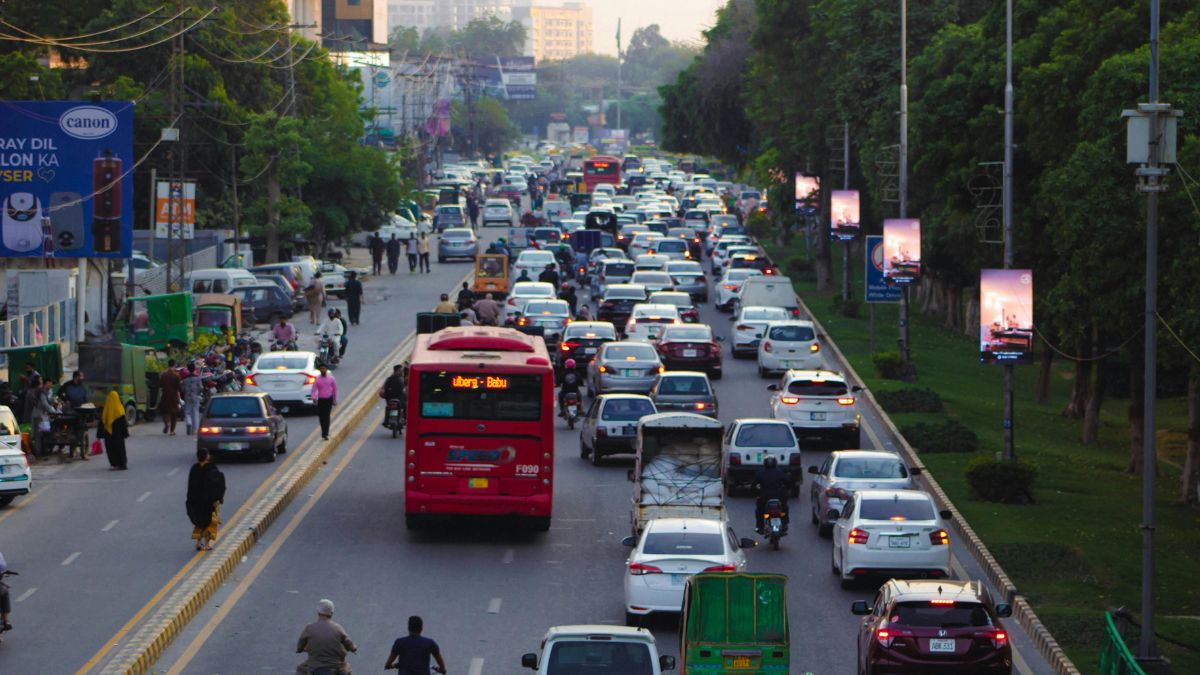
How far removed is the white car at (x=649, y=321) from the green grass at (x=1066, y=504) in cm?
512

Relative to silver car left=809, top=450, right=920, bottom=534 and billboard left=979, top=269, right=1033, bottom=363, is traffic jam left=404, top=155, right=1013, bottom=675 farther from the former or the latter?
billboard left=979, top=269, right=1033, bottom=363

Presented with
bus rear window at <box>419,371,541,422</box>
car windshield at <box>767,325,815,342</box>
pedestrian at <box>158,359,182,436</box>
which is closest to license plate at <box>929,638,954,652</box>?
bus rear window at <box>419,371,541,422</box>

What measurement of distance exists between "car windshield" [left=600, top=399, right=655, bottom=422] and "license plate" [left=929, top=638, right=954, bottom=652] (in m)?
17.4

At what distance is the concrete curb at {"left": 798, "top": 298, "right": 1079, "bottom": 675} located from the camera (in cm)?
2162

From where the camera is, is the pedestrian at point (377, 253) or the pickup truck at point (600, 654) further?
the pedestrian at point (377, 253)

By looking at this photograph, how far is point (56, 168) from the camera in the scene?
1916 inches

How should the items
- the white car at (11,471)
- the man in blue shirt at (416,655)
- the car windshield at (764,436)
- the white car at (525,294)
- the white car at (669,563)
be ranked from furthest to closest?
the white car at (525,294) → the car windshield at (764,436) → the white car at (11,471) → the white car at (669,563) → the man in blue shirt at (416,655)

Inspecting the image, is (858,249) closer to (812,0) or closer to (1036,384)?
(812,0)

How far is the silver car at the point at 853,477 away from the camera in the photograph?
1145 inches

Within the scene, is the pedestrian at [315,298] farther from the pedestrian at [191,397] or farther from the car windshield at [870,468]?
the car windshield at [870,468]

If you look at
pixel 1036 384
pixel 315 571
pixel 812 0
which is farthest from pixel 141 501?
pixel 812 0

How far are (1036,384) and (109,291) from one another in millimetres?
27614

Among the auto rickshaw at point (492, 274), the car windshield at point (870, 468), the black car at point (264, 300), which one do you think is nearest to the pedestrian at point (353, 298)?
the black car at point (264, 300)

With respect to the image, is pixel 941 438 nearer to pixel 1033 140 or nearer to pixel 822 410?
pixel 822 410
